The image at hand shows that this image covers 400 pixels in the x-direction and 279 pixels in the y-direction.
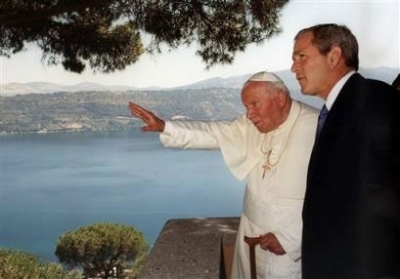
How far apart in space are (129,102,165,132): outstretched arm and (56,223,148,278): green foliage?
4.27 m

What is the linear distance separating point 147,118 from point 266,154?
0.32 metres

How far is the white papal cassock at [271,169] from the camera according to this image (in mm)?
1463

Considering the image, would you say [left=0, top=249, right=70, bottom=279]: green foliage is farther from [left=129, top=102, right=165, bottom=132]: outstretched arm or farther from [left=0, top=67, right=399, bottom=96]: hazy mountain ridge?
[left=129, top=102, right=165, bottom=132]: outstretched arm

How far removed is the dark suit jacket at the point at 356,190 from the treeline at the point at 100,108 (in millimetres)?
3962

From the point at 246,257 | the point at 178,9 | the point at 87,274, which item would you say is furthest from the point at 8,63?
the point at 246,257

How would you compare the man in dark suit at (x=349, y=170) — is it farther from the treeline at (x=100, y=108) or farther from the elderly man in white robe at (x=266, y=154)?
the treeline at (x=100, y=108)

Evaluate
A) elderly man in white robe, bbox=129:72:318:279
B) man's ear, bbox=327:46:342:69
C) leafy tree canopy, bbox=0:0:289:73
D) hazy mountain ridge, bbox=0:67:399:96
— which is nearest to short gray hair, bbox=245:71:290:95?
elderly man in white robe, bbox=129:72:318:279

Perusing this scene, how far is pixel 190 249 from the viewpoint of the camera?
7.59 ft

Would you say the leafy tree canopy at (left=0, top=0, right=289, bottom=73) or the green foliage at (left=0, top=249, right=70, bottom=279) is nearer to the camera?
the leafy tree canopy at (left=0, top=0, right=289, bottom=73)

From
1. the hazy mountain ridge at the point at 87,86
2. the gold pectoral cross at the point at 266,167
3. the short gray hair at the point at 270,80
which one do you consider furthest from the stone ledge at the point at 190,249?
the hazy mountain ridge at the point at 87,86

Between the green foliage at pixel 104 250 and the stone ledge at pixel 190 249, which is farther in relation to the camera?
the green foliage at pixel 104 250

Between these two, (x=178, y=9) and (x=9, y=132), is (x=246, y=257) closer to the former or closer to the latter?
(x=178, y=9)

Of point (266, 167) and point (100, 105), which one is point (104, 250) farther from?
point (266, 167)

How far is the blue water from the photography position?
18.7 ft
